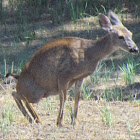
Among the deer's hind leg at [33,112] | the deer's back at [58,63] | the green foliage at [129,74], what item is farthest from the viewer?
the green foliage at [129,74]

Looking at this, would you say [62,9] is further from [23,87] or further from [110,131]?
[110,131]

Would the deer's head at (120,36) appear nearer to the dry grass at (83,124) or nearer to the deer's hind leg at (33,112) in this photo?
the dry grass at (83,124)

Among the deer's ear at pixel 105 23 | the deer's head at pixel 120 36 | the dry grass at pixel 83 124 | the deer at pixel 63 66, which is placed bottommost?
the dry grass at pixel 83 124

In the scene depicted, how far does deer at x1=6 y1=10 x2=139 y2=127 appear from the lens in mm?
7301

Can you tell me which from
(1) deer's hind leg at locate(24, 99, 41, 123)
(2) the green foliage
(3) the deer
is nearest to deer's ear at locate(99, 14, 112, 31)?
(3) the deer

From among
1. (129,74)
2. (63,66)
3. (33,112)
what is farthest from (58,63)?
(129,74)

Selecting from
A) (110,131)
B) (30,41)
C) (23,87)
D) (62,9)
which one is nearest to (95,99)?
(23,87)

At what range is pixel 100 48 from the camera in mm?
7582

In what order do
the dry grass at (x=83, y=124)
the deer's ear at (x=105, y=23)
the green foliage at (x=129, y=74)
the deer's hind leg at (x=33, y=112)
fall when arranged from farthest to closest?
the green foliage at (x=129, y=74) → the deer's ear at (x=105, y=23) → the deer's hind leg at (x=33, y=112) → the dry grass at (x=83, y=124)

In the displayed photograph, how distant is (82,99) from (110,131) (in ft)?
7.33

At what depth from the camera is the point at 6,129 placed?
6.74 m

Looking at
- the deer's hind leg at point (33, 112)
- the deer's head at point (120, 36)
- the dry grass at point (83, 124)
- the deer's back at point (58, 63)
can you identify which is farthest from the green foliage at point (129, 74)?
the deer's hind leg at point (33, 112)

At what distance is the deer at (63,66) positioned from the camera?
24.0 ft

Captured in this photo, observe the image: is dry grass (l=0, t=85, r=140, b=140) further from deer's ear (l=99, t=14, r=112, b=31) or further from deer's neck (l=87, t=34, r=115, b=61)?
deer's ear (l=99, t=14, r=112, b=31)
